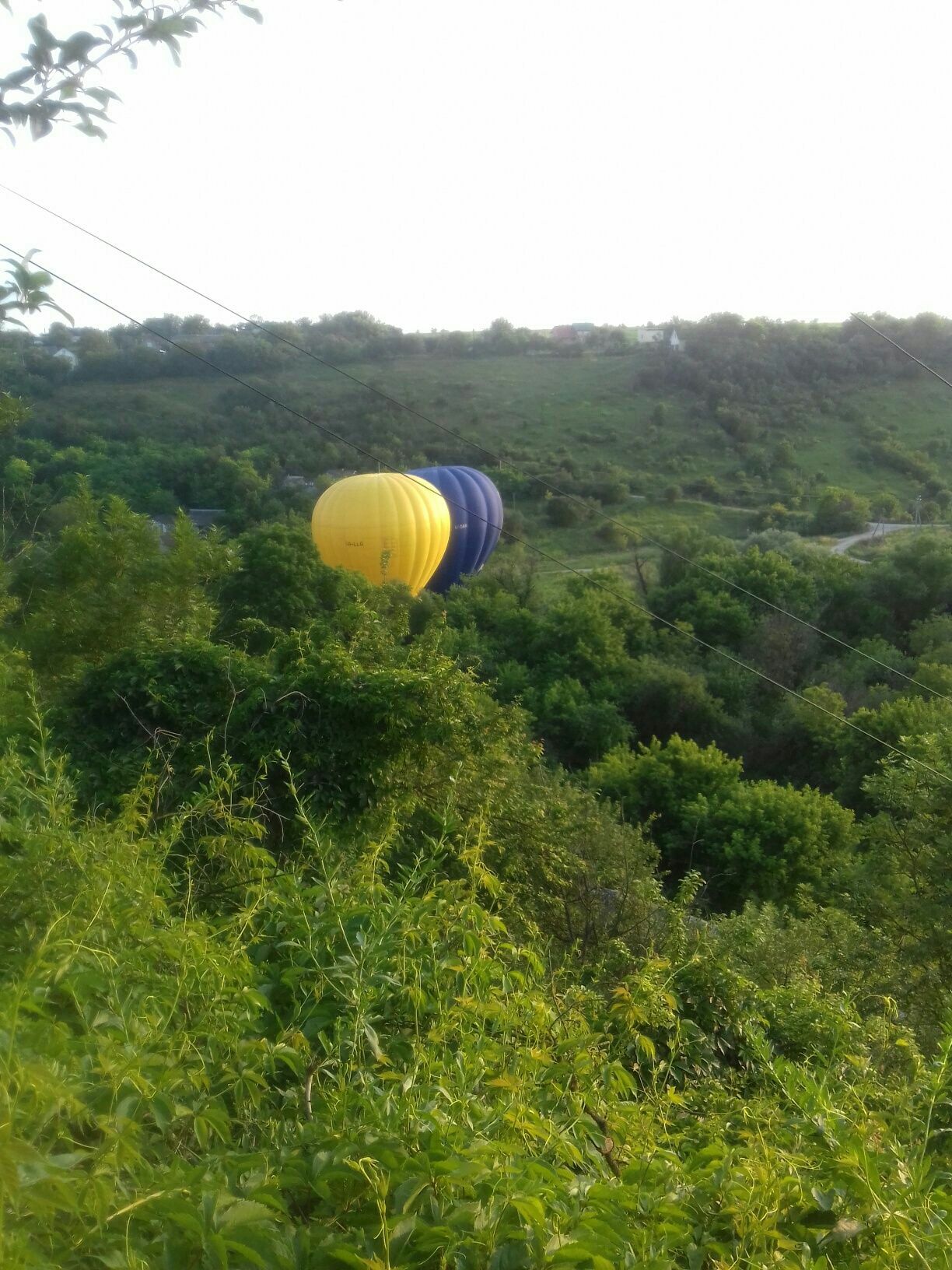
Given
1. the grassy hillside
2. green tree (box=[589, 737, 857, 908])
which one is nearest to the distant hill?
the grassy hillside

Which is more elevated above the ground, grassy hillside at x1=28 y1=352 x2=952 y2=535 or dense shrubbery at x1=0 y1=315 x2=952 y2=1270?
grassy hillside at x1=28 y1=352 x2=952 y2=535

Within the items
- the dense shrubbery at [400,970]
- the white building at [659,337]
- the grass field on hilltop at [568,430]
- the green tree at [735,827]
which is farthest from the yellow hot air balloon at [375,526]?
the white building at [659,337]

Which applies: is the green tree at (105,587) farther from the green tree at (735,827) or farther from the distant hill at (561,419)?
the distant hill at (561,419)

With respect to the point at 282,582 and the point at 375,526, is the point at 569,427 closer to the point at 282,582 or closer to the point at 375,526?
the point at 375,526

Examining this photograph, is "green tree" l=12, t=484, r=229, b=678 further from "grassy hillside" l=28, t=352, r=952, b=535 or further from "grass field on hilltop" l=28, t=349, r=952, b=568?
"grassy hillside" l=28, t=352, r=952, b=535

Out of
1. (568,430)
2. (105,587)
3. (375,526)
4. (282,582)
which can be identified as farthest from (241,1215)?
(568,430)
